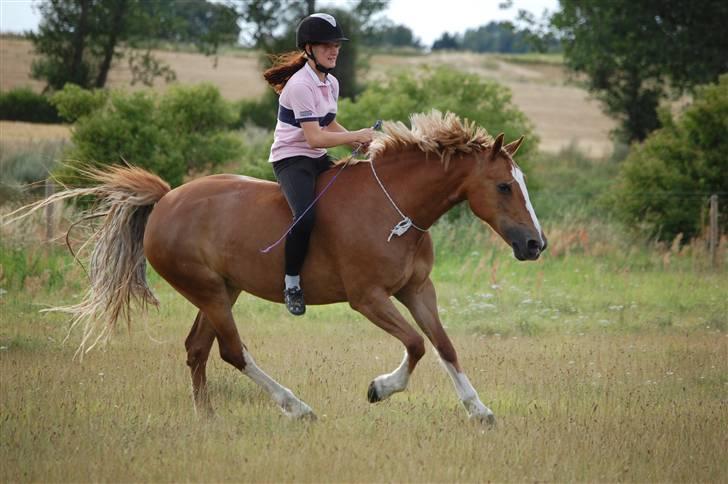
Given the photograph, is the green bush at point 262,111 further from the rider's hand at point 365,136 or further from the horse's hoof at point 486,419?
the horse's hoof at point 486,419

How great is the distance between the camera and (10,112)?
39.0 m

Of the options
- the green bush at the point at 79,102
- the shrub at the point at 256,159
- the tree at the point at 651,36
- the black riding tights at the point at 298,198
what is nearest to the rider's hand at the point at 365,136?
the black riding tights at the point at 298,198

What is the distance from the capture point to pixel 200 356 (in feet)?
26.0

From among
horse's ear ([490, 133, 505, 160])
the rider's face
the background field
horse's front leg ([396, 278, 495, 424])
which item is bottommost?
the background field

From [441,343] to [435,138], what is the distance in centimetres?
149

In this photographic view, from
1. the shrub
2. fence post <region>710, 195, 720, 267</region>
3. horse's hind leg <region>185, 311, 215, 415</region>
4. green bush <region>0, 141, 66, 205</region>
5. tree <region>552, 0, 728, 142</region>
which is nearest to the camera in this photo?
horse's hind leg <region>185, 311, 215, 415</region>

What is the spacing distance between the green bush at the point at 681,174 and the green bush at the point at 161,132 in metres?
9.84

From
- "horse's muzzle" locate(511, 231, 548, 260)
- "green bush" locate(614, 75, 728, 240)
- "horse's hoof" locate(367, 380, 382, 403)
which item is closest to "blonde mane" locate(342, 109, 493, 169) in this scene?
"horse's muzzle" locate(511, 231, 548, 260)

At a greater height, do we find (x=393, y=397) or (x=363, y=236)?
(x=363, y=236)

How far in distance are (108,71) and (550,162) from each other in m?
21.0

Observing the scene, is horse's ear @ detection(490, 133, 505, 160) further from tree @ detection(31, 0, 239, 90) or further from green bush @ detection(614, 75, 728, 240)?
tree @ detection(31, 0, 239, 90)

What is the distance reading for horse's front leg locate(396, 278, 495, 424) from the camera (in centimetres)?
713

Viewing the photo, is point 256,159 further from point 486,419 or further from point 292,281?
point 486,419

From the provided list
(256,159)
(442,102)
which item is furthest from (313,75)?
(256,159)
